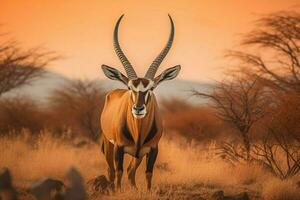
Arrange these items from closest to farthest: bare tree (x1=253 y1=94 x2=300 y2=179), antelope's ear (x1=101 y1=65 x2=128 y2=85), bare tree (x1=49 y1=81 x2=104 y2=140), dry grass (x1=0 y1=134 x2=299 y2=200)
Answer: antelope's ear (x1=101 y1=65 x2=128 y2=85) → dry grass (x1=0 y1=134 x2=299 y2=200) → bare tree (x1=253 y1=94 x2=300 y2=179) → bare tree (x1=49 y1=81 x2=104 y2=140)

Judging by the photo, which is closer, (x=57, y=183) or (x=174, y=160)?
(x=57, y=183)

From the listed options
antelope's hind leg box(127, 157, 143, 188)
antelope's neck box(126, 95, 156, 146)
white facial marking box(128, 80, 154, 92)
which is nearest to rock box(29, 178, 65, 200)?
antelope's neck box(126, 95, 156, 146)

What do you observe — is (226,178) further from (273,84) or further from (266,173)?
(273,84)

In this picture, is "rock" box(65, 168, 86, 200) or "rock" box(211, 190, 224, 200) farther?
"rock" box(211, 190, 224, 200)

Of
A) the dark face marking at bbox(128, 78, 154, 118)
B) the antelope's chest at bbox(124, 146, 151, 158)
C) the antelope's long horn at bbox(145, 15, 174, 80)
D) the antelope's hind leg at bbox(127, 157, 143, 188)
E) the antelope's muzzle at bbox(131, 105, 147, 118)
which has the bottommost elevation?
the antelope's hind leg at bbox(127, 157, 143, 188)

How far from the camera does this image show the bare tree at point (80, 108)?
22.5 metres

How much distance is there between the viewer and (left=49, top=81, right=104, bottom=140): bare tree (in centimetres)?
2248

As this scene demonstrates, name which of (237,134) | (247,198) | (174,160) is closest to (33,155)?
(174,160)

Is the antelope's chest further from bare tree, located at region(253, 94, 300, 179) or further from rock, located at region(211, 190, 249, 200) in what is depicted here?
bare tree, located at region(253, 94, 300, 179)

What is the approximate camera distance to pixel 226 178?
38.7ft

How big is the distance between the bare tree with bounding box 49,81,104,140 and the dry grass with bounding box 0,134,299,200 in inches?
300

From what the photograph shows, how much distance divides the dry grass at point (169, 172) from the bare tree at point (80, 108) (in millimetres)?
7618

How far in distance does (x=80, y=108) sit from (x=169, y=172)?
10595 millimetres

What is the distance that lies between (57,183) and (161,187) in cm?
250
